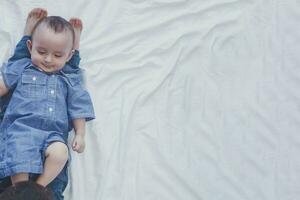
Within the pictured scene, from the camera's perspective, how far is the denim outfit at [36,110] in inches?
51.3

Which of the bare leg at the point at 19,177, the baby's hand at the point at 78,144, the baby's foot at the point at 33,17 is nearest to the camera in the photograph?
the bare leg at the point at 19,177

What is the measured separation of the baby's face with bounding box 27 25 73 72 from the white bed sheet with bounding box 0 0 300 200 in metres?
0.14

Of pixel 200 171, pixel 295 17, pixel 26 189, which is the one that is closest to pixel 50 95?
pixel 26 189

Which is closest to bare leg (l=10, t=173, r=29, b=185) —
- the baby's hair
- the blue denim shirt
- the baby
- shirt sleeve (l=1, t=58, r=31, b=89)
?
the baby

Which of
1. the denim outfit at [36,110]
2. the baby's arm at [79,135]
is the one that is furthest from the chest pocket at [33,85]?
the baby's arm at [79,135]

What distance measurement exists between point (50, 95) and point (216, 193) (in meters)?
0.49

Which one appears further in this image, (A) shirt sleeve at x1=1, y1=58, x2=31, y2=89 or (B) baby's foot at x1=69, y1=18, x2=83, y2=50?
(B) baby's foot at x1=69, y1=18, x2=83, y2=50

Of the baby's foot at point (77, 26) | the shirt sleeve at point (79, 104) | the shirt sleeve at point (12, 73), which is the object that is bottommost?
the shirt sleeve at point (79, 104)

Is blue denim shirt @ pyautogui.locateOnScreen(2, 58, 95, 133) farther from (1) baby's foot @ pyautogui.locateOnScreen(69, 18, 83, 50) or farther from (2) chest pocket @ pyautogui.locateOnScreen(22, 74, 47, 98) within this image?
(1) baby's foot @ pyautogui.locateOnScreen(69, 18, 83, 50)

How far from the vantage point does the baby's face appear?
4.58 ft

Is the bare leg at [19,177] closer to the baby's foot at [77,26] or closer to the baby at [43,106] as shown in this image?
the baby at [43,106]

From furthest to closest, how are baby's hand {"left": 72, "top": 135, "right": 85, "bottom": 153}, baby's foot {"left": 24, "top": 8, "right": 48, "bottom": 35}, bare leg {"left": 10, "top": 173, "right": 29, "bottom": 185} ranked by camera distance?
baby's foot {"left": 24, "top": 8, "right": 48, "bottom": 35}, baby's hand {"left": 72, "top": 135, "right": 85, "bottom": 153}, bare leg {"left": 10, "top": 173, "right": 29, "bottom": 185}

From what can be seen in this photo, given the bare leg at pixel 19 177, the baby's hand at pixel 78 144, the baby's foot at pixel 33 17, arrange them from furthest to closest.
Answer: the baby's foot at pixel 33 17, the baby's hand at pixel 78 144, the bare leg at pixel 19 177

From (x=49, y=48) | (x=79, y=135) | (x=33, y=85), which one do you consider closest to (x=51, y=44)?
(x=49, y=48)
